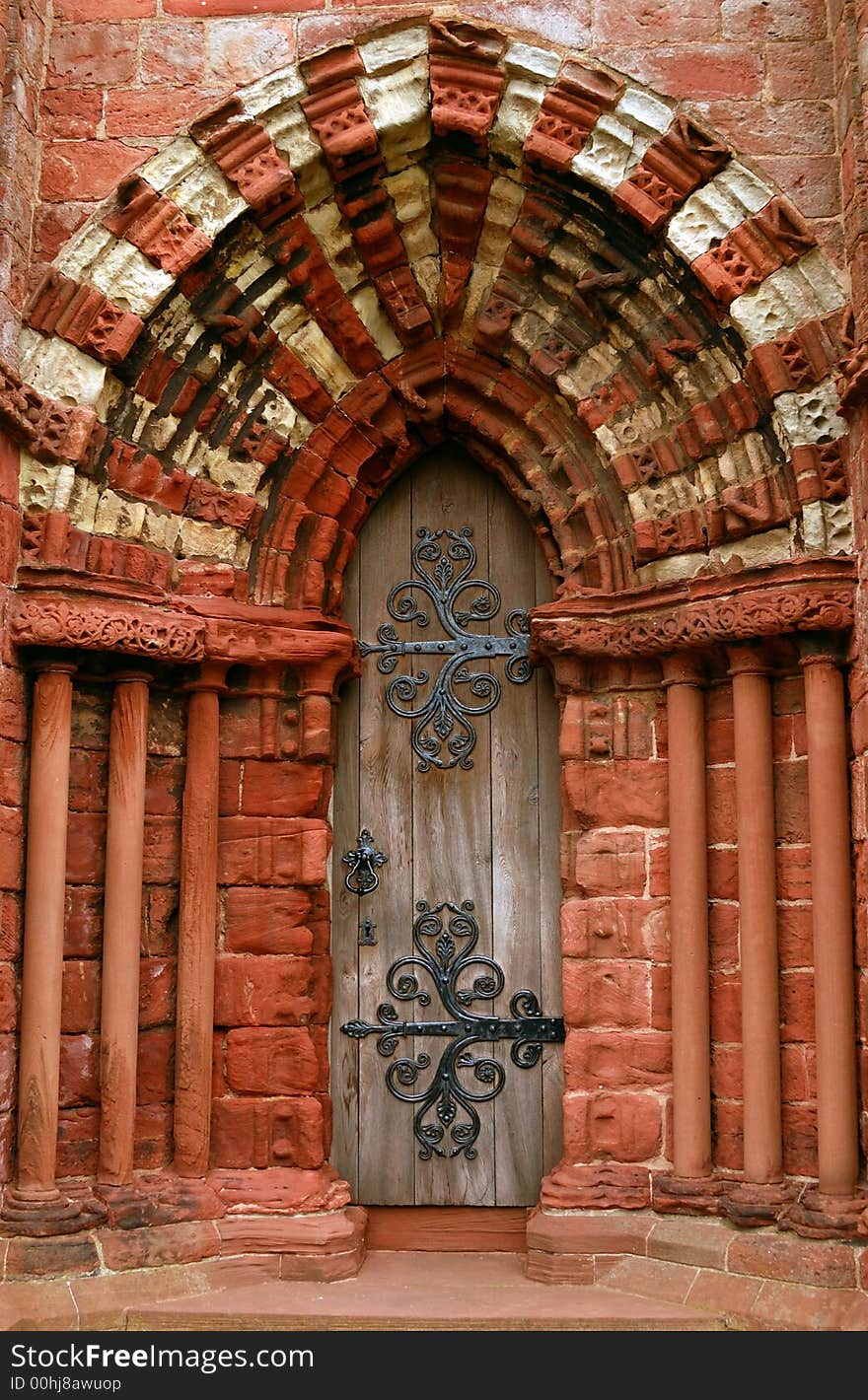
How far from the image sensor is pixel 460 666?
6285mm

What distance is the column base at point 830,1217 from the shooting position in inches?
198

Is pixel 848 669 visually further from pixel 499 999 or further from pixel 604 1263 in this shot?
pixel 604 1263

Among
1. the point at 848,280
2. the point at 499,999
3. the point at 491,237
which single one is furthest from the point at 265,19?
the point at 499,999

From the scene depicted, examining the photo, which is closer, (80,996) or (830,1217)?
(830,1217)

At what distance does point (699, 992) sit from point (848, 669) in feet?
4.22

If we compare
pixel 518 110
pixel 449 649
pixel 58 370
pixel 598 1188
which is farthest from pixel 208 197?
pixel 598 1188

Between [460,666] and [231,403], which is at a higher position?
[231,403]

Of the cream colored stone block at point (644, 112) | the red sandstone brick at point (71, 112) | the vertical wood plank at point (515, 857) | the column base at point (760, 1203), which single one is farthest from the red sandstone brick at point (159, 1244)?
the cream colored stone block at point (644, 112)

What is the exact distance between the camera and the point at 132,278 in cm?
562

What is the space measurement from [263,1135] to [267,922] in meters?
0.80

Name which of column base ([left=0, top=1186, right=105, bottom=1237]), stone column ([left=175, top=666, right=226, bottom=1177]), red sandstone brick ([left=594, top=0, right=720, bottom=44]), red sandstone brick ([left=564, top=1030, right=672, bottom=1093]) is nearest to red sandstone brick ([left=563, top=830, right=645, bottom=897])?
red sandstone brick ([left=564, top=1030, right=672, bottom=1093])

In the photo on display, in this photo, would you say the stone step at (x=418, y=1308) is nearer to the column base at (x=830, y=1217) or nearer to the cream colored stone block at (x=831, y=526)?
the column base at (x=830, y=1217)

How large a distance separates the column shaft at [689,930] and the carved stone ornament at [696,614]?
19cm

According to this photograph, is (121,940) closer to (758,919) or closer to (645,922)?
(645,922)
